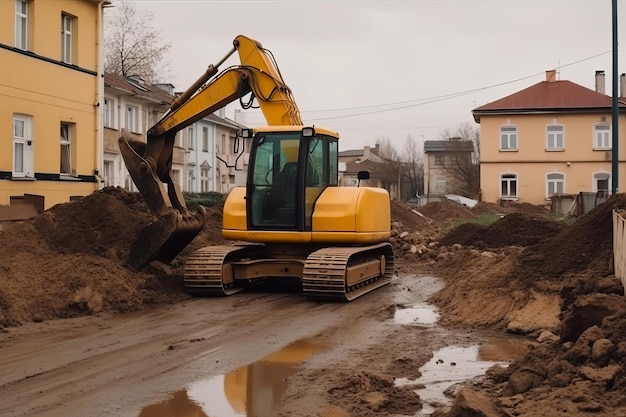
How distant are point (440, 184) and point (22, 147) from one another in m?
66.9

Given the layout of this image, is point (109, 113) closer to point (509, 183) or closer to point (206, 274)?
point (206, 274)

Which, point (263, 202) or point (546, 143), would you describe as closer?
point (263, 202)

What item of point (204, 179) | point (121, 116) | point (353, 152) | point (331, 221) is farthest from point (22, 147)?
point (353, 152)

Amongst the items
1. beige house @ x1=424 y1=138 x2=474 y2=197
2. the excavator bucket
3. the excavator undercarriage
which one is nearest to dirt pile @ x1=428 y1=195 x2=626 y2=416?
the excavator undercarriage

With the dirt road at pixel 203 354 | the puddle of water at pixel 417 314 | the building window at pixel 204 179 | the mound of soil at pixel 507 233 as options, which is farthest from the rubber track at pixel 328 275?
the building window at pixel 204 179

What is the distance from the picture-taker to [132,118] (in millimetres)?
36812

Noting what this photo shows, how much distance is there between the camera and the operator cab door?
42.2ft

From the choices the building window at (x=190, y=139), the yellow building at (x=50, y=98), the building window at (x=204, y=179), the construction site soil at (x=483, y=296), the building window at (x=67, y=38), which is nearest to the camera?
the construction site soil at (x=483, y=296)

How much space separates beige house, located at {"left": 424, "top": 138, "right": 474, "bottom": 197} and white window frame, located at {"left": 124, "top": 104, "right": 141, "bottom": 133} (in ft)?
144

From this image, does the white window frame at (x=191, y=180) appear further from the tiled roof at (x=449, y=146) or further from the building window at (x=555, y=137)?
the tiled roof at (x=449, y=146)

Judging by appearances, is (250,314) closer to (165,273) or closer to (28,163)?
(165,273)

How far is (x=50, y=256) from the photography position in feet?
39.9

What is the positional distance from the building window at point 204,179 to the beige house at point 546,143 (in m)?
→ 18.4

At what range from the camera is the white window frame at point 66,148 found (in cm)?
2138
